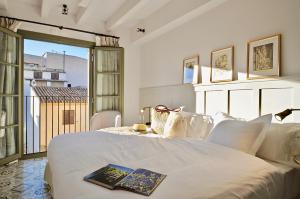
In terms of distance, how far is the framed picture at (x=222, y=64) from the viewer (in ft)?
8.78

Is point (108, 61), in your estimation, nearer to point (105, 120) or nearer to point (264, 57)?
point (105, 120)

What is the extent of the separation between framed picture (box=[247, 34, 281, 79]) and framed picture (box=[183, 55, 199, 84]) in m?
0.87

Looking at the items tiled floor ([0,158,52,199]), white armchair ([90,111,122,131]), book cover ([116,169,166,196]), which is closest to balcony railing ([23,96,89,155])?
white armchair ([90,111,122,131])

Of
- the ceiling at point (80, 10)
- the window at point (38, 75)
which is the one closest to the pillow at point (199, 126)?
the ceiling at point (80, 10)

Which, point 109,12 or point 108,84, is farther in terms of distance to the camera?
point 108,84

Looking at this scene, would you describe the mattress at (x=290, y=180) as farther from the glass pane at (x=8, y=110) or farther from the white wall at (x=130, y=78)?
the glass pane at (x=8, y=110)

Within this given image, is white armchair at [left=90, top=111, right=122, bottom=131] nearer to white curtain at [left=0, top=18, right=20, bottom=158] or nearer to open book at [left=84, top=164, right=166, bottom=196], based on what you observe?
white curtain at [left=0, top=18, right=20, bottom=158]

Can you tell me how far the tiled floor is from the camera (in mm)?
2305

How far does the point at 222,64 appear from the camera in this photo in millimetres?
2787

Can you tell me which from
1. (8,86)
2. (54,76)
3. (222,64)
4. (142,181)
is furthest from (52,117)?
(142,181)

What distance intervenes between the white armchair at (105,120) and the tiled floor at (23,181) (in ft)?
3.40

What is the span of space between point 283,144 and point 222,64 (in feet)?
4.44

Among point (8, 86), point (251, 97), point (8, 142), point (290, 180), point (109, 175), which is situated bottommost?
point (8, 142)

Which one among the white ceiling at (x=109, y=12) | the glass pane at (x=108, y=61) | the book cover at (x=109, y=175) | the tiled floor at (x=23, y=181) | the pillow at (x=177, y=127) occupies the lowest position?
the tiled floor at (x=23, y=181)
